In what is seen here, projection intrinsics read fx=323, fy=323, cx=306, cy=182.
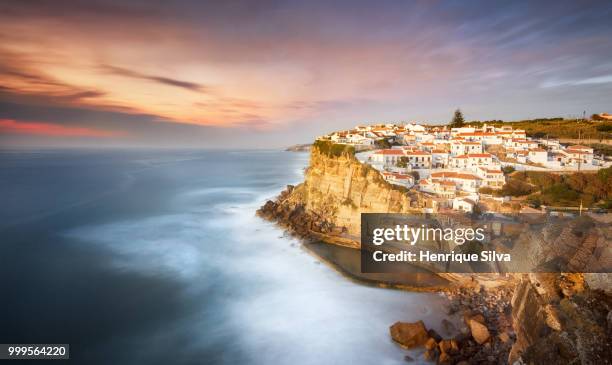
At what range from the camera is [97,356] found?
10359 millimetres

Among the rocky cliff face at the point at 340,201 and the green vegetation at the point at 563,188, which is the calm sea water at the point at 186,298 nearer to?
the rocky cliff face at the point at 340,201

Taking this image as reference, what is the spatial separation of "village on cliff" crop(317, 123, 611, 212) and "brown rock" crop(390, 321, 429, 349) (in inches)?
326

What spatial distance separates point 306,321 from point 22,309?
1110 centimetres

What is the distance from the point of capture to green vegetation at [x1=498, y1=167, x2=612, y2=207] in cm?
1839

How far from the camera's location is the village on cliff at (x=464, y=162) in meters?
20.1

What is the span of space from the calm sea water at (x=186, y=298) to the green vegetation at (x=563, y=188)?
1134 cm

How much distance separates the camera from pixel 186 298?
1398 cm

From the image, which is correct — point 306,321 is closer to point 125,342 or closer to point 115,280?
point 125,342

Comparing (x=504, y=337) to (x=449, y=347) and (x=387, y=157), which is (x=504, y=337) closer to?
(x=449, y=347)

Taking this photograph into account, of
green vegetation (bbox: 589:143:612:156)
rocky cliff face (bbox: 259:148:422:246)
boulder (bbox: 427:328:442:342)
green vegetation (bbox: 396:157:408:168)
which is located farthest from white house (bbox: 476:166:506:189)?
green vegetation (bbox: 589:143:612:156)

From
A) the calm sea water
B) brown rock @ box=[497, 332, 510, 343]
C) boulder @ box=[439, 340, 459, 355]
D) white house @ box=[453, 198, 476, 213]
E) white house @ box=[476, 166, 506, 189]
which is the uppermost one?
white house @ box=[476, 166, 506, 189]

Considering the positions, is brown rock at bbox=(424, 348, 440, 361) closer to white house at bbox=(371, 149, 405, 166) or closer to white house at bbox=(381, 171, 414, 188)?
white house at bbox=(381, 171, 414, 188)

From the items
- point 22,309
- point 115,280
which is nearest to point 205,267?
point 115,280

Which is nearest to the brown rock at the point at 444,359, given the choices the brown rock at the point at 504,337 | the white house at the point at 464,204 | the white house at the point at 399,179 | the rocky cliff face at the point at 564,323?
the rocky cliff face at the point at 564,323
